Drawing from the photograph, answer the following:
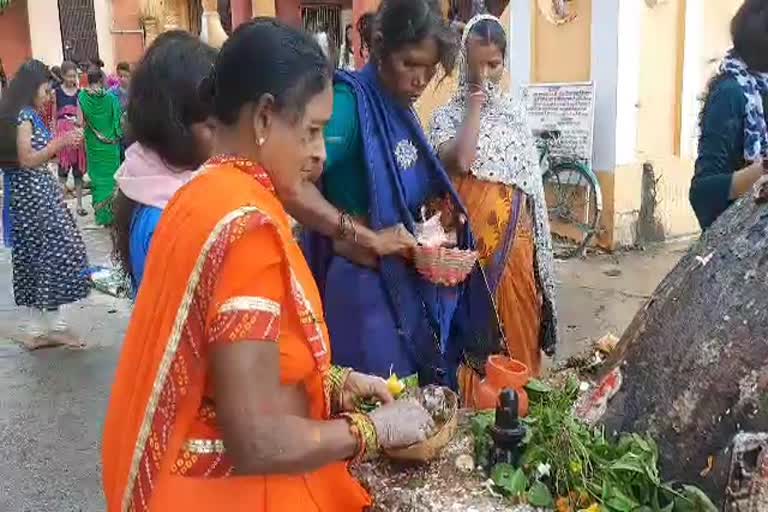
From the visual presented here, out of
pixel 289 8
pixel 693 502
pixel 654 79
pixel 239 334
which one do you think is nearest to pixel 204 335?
pixel 239 334

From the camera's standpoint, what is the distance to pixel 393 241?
2.43 meters

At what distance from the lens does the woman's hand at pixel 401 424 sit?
4.68 ft

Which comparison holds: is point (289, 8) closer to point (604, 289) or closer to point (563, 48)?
point (563, 48)

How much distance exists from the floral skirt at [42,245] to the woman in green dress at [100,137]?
428 cm

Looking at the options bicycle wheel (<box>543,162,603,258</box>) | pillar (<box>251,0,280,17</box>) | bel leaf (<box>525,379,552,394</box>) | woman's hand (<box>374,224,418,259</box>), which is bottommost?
bicycle wheel (<box>543,162,603,258</box>)

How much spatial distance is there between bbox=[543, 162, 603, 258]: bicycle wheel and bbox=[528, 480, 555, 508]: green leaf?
5.25 m

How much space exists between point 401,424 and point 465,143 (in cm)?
168

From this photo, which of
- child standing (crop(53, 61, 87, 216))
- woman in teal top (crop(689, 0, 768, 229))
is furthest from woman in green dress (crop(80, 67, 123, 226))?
woman in teal top (crop(689, 0, 768, 229))

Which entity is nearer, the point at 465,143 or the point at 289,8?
the point at 465,143

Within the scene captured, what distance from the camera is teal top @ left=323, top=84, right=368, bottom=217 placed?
2416mm

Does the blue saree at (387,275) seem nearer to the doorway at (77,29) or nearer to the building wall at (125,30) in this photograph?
the building wall at (125,30)

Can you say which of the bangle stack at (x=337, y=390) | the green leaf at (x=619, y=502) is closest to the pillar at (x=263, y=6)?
the bangle stack at (x=337, y=390)

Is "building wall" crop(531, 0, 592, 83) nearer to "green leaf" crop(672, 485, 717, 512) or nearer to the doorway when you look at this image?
"green leaf" crop(672, 485, 717, 512)

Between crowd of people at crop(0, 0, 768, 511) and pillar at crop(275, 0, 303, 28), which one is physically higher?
pillar at crop(275, 0, 303, 28)
